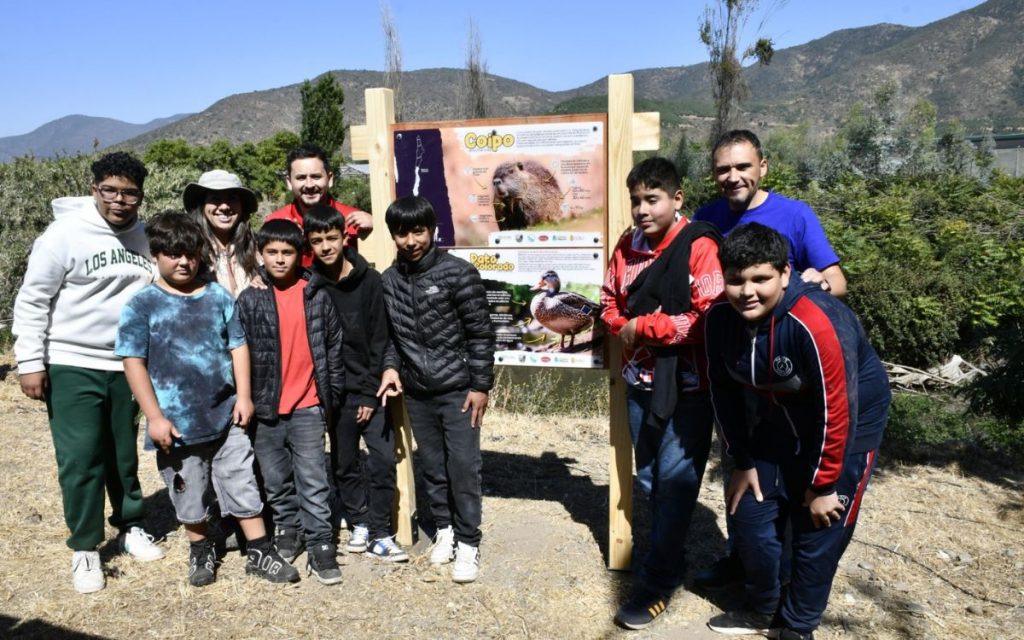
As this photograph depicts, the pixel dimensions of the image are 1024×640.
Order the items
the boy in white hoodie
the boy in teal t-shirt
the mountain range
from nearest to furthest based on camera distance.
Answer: the boy in teal t-shirt
the boy in white hoodie
the mountain range

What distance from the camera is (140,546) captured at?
12.6 ft

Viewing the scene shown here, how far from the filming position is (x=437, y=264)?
3.40m

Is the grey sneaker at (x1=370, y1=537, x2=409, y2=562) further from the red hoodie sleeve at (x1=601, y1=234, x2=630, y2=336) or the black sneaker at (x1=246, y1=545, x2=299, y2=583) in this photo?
the red hoodie sleeve at (x1=601, y1=234, x2=630, y2=336)

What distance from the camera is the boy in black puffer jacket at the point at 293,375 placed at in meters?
3.39

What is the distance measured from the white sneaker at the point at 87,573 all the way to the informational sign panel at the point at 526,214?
2.22 metres

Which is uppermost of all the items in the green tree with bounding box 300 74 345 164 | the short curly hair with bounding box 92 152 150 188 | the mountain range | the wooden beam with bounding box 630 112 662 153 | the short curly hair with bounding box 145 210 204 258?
the mountain range

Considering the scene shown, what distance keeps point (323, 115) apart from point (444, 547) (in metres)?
37.4

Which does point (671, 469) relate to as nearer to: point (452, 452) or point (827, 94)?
point (452, 452)

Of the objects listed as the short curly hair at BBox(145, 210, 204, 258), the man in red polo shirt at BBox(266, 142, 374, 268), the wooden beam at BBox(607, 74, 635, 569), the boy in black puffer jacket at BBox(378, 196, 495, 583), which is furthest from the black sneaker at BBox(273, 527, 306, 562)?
the wooden beam at BBox(607, 74, 635, 569)

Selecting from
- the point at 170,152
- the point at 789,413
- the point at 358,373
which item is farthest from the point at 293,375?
the point at 170,152

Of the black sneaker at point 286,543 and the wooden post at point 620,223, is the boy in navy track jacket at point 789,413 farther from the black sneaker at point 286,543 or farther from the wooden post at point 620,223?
the black sneaker at point 286,543

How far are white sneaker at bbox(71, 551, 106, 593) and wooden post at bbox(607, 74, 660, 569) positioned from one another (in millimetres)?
2519

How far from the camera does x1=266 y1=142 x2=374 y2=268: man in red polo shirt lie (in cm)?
355

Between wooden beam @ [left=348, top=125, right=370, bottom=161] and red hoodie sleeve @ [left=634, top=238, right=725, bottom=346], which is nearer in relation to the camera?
red hoodie sleeve @ [left=634, top=238, right=725, bottom=346]
